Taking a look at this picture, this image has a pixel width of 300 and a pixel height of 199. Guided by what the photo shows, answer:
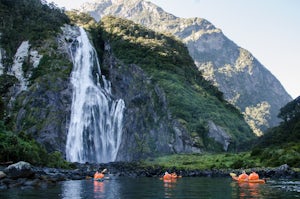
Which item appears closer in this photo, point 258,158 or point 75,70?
point 258,158

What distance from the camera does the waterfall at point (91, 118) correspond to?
72.2 m

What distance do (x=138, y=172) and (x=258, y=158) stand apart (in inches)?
663

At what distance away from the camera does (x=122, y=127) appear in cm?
7975

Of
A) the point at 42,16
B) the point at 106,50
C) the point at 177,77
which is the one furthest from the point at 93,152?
the point at 42,16

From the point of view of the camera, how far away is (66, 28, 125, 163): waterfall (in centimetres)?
7225

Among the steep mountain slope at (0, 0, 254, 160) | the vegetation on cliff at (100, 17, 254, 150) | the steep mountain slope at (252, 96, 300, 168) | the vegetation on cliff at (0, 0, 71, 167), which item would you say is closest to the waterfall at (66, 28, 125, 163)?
the steep mountain slope at (0, 0, 254, 160)

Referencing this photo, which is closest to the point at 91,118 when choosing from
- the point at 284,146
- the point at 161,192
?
the point at 284,146

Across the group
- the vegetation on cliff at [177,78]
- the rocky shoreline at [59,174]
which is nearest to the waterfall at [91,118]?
the vegetation on cliff at [177,78]

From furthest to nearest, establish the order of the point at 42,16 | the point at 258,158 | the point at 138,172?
1. the point at 42,16
2. the point at 258,158
3. the point at 138,172

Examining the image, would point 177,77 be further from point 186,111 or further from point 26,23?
point 26,23

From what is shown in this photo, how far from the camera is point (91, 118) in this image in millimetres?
77188

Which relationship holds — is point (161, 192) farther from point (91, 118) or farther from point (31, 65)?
point (31, 65)

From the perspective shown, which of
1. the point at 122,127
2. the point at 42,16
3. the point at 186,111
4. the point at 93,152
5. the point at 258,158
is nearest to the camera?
the point at 258,158

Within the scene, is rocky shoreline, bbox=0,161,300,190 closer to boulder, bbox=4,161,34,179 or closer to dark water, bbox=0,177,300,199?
boulder, bbox=4,161,34,179
